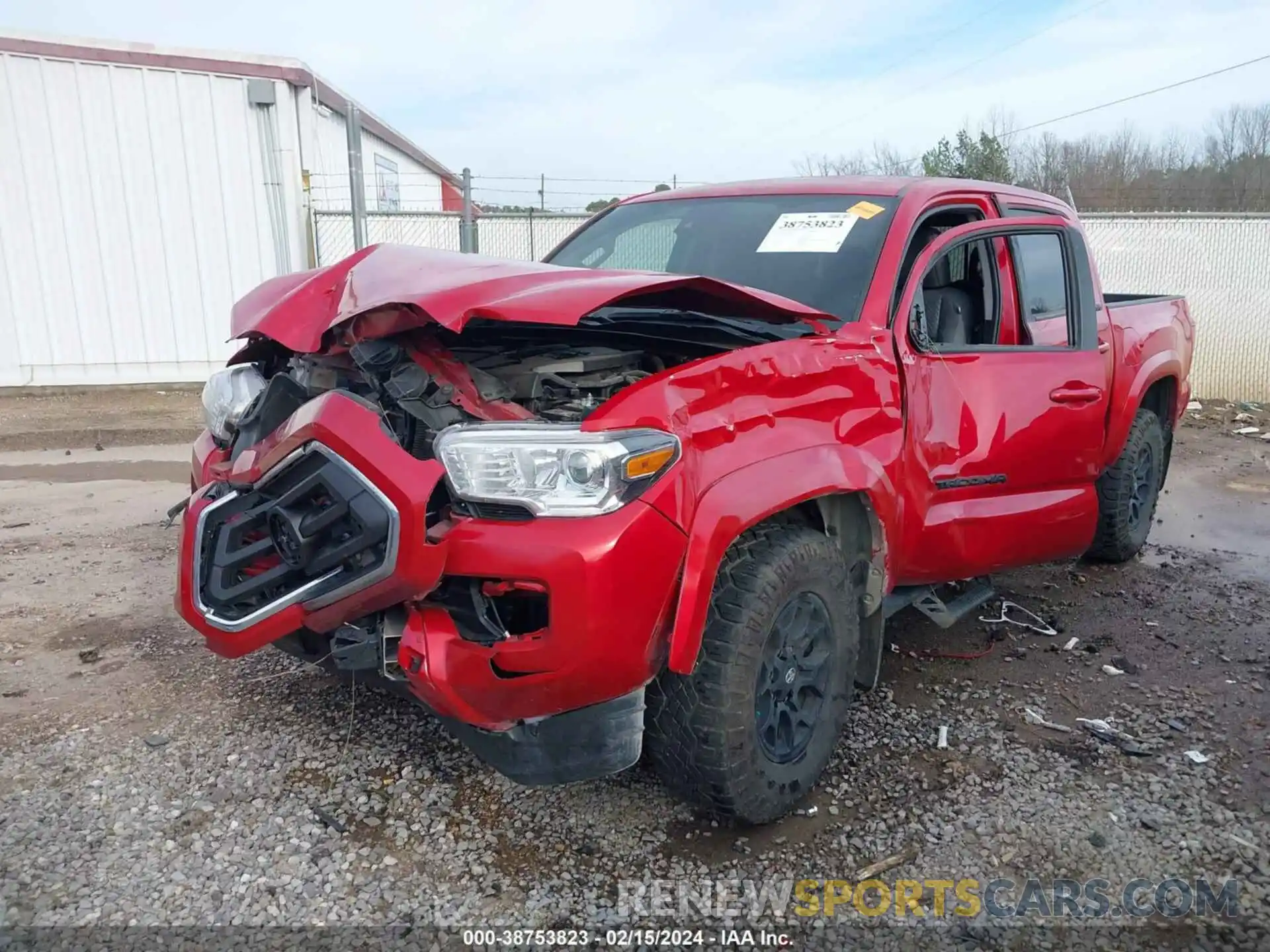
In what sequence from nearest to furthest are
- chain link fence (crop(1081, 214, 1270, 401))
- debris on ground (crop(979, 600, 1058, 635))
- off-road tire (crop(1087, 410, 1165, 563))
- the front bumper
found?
the front bumper < debris on ground (crop(979, 600, 1058, 635)) < off-road tire (crop(1087, 410, 1165, 563)) < chain link fence (crop(1081, 214, 1270, 401))

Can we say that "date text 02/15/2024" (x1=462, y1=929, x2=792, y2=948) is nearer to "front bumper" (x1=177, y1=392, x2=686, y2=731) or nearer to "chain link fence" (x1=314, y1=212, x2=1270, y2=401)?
"front bumper" (x1=177, y1=392, x2=686, y2=731)

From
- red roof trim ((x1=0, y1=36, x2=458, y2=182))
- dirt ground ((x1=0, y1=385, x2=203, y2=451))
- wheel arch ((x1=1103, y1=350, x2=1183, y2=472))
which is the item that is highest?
red roof trim ((x1=0, y1=36, x2=458, y2=182))

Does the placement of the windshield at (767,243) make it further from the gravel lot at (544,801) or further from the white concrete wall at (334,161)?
the white concrete wall at (334,161)

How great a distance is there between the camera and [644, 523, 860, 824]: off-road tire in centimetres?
242

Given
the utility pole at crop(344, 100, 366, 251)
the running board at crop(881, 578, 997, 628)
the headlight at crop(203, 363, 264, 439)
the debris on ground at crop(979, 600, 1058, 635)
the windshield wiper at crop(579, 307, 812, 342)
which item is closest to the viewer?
the windshield wiper at crop(579, 307, 812, 342)

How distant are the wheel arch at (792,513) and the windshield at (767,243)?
59 cm

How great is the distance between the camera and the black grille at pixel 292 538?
213 centimetres

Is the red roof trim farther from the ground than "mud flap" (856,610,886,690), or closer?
farther from the ground

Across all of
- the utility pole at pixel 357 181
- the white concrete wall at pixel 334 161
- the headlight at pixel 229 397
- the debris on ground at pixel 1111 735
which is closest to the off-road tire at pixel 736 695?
the debris on ground at pixel 1111 735

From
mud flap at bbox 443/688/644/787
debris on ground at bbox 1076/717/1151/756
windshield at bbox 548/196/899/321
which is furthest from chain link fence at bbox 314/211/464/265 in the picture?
mud flap at bbox 443/688/644/787

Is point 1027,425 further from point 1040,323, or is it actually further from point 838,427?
point 838,427

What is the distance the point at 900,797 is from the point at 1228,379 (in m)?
10.3

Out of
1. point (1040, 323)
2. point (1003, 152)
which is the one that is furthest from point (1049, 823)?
point (1003, 152)

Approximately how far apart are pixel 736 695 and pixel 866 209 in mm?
1942
